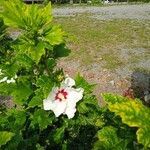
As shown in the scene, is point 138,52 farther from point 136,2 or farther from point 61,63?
point 136,2

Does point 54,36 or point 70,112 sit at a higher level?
point 54,36

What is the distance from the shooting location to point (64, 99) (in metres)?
2.88

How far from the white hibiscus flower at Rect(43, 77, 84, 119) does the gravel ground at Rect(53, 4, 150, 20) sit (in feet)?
46.5

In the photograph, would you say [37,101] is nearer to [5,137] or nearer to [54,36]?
[54,36]

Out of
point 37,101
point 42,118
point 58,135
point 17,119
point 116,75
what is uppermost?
point 37,101

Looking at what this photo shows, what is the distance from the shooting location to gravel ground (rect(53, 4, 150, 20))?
17.4 meters

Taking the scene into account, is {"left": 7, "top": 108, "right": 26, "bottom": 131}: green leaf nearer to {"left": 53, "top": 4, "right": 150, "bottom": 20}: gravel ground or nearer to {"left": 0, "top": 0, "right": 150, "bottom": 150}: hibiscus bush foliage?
{"left": 0, "top": 0, "right": 150, "bottom": 150}: hibiscus bush foliage

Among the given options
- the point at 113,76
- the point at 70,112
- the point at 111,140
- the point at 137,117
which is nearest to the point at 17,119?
the point at 70,112

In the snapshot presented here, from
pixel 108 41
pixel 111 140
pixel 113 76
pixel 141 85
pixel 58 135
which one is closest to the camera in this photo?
pixel 111 140

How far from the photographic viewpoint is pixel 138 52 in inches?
456

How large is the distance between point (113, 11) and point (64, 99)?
647 inches

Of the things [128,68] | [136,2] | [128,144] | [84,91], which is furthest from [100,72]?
[136,2]

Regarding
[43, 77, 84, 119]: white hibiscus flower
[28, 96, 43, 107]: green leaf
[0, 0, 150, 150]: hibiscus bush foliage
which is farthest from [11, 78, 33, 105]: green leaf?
[43, 77, 84, 119]: white hibiscus flower

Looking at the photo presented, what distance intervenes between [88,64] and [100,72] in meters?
0.75
